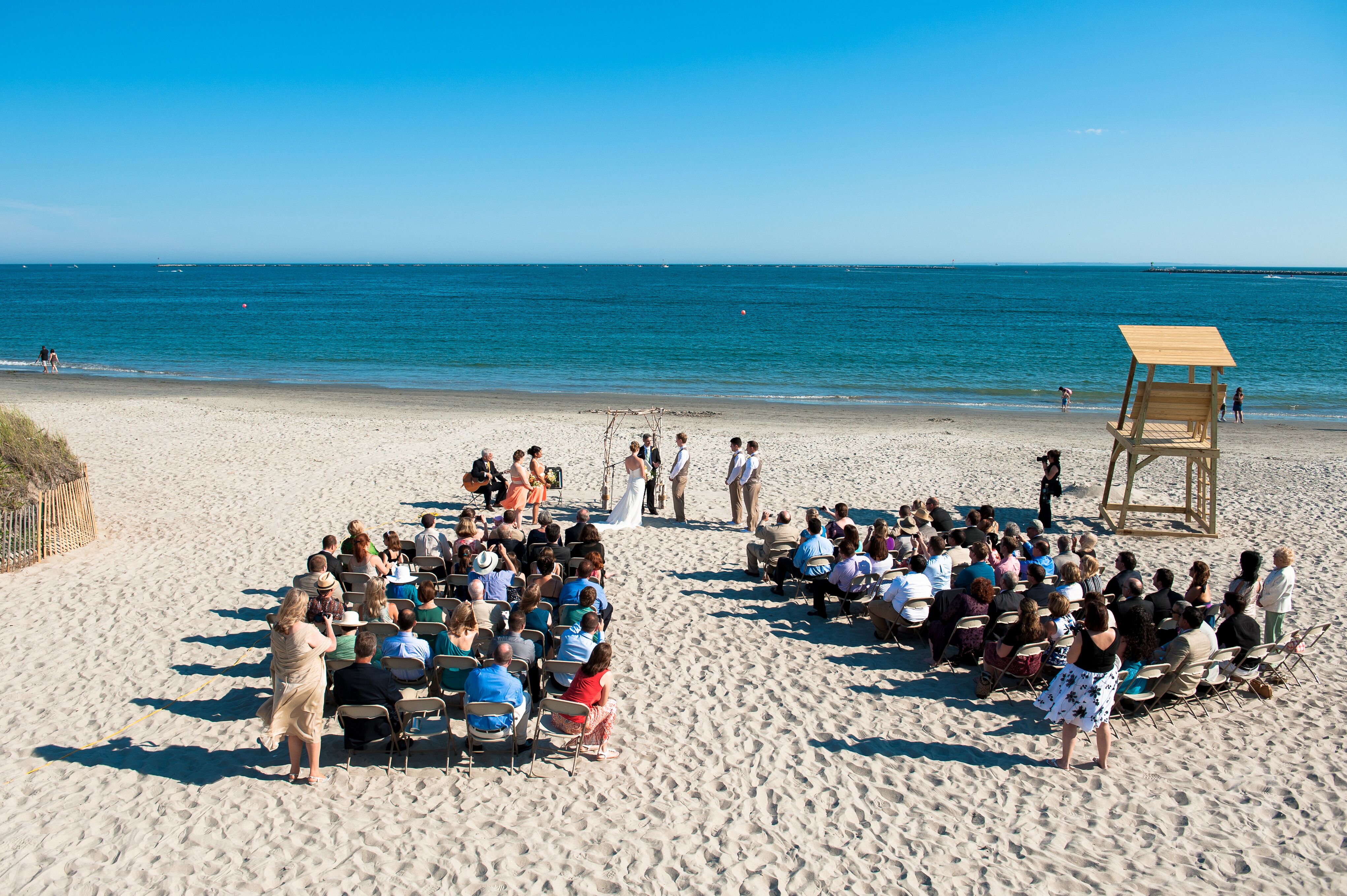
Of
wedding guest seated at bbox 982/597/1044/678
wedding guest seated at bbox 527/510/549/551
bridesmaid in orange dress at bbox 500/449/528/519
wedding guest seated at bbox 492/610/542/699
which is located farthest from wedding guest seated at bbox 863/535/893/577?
bridesmaid in orange dress at bbox 500/449/528/519

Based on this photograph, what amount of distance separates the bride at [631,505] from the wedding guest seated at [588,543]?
3.30 meters

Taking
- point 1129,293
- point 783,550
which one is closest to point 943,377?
point 783,550

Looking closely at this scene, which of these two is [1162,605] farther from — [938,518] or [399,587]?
[399,587]

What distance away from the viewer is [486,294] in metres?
112

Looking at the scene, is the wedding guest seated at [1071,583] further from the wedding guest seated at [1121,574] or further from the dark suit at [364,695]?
the dark suit at [364,695]

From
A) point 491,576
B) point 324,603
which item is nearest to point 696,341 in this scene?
point 491,576

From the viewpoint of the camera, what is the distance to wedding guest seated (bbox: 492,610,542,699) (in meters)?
6.60

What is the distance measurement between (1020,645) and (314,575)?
21.0ft

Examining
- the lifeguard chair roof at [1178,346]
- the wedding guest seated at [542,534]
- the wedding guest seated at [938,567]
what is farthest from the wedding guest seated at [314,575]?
the lifeguard chair roof at [1178,346]

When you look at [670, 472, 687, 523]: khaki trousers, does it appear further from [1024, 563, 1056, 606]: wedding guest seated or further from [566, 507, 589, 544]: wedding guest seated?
[1024, 563, 1056, 606]: wedding guest seated

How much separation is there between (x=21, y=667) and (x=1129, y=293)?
139m

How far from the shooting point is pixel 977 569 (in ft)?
27.1

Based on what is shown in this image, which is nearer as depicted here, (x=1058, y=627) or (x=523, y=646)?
(x=523, y=646)

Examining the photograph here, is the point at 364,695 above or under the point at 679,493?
under
